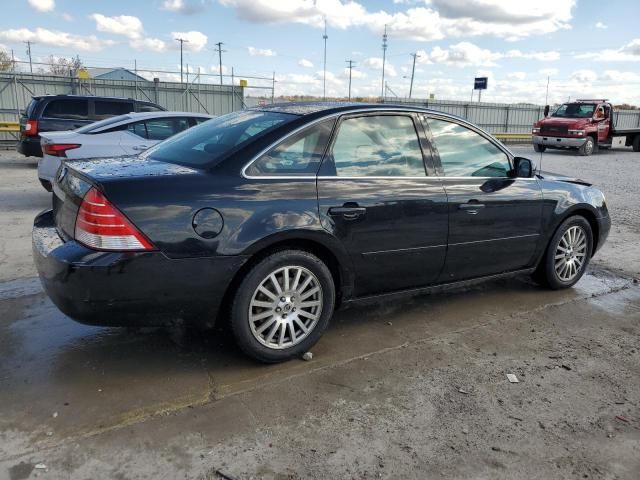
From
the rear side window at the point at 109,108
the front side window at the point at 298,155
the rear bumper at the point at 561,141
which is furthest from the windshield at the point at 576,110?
the front side window at the point at 298,155

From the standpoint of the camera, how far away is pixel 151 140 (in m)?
8.11

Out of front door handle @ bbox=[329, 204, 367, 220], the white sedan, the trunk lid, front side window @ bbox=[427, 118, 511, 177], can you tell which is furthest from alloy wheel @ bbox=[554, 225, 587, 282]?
the white sedan

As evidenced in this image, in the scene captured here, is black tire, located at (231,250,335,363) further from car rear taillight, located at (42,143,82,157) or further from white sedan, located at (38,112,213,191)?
car rear taillight, located at (42,143,82,157)

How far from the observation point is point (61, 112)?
12.3m

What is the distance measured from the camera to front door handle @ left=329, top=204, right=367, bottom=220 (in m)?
3.41

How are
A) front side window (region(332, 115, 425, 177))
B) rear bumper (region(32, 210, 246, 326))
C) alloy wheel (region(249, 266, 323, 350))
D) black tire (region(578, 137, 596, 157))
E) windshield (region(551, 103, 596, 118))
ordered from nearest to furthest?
rear bumper (region(32, 210, 246, 326)), alloy wheel (region(249, 266, 323, 350)), front side window (region(332, 115, 425, 177)), black tire (region(578, 137, 596, 157)), windshield (region(551, 103, 596, 118))

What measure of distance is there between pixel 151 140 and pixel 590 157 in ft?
59.5

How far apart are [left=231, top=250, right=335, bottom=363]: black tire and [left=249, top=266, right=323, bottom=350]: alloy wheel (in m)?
0.01

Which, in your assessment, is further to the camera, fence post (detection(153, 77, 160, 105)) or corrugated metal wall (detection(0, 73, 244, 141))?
fence post (detection(153, 77, 160, 105))

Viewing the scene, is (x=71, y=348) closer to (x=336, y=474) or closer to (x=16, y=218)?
(x=336, y=474)

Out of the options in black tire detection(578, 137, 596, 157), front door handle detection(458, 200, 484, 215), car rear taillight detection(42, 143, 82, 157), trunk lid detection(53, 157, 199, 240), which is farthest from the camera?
black tire detection(578, 137, 596, 157)

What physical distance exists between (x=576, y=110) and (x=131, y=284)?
22706 millimetres

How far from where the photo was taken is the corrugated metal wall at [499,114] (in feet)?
103

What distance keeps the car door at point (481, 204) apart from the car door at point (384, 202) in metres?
0.13
